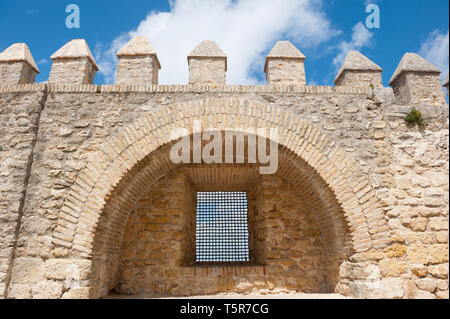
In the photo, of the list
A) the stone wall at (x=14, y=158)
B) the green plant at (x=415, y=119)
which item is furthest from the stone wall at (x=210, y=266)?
the green plant at (x=415, y=119)

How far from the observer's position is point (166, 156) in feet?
14.9

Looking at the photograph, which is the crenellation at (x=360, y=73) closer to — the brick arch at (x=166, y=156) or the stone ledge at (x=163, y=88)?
the stone ledge at (x=163, y=88)

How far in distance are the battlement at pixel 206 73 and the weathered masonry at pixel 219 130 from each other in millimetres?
18

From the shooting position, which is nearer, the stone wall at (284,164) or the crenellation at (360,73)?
the stone wall at (284,164)

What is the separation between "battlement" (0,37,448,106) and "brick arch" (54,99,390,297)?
17.9 inches

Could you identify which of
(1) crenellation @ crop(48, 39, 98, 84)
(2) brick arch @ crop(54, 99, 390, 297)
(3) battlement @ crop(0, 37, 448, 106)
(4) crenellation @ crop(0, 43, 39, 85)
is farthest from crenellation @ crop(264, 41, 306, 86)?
(4) crenellation @ crop(0, 43, 39, 85)

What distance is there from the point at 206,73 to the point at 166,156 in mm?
1414

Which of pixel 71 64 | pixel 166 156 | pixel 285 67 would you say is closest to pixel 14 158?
pixel 71 64

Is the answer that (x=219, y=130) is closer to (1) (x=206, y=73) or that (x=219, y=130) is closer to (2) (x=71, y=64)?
(1) (x=206, y=73)

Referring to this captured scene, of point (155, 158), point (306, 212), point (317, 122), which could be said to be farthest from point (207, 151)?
point (306, 212)

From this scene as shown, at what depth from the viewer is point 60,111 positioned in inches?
174

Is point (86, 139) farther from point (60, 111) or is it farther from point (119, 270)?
point (119, 270)

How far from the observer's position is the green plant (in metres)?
4.38

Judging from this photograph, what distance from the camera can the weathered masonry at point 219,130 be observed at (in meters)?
3.87
